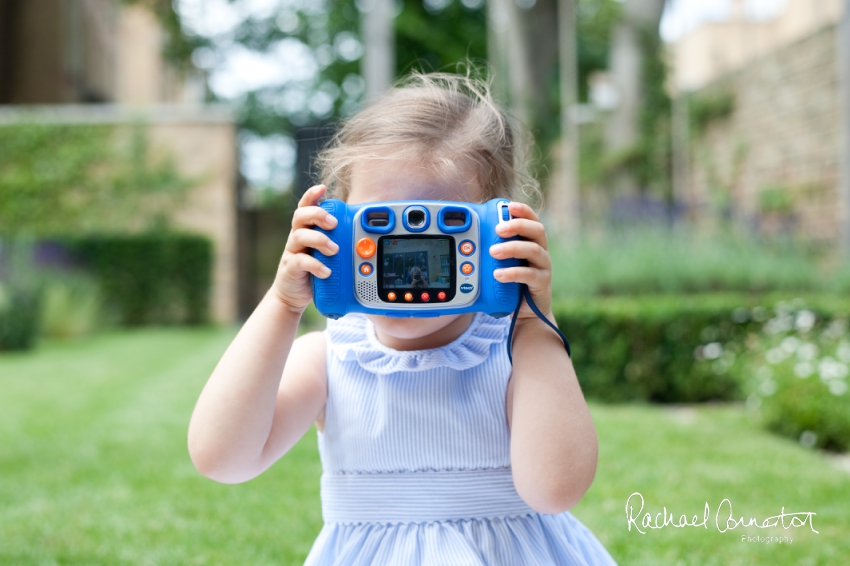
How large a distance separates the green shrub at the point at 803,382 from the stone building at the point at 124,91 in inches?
384

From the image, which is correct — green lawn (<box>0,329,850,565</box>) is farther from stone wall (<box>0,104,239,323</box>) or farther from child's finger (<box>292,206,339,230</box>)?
stone wall (<box>0,104,239,323</box>)

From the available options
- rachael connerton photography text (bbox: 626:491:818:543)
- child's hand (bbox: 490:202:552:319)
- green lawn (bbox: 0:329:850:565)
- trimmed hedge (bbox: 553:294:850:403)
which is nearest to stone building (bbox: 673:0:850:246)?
trimmed hedge (bbox: 553:294:850:403)

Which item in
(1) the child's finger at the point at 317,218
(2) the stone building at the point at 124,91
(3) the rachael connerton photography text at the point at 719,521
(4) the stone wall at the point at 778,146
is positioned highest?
(2) the stone building at the point at 124,91

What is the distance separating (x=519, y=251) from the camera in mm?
1083

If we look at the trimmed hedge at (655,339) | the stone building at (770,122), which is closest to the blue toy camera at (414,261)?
the trimmed hedge at (655,339)

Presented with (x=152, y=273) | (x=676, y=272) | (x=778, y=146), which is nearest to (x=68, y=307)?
(x=152, y=273)

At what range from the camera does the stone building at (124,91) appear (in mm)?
12664

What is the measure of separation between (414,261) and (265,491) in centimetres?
204

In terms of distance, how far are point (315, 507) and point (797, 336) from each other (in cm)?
324

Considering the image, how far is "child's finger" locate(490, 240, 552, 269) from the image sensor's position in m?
1.08

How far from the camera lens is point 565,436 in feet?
3.70

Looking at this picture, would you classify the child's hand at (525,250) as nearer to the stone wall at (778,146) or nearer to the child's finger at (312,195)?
the child's finger at (312,195)

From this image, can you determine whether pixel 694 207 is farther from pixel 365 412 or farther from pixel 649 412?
pixel 365 412

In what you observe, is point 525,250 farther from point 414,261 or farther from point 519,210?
point 414,261
